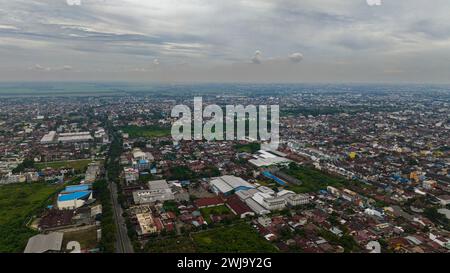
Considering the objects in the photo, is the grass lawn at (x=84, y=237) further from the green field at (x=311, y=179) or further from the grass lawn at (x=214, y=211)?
the green field at (x=311, y=179)

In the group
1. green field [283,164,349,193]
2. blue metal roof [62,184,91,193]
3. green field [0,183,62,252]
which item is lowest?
green field [0,183,62,252]

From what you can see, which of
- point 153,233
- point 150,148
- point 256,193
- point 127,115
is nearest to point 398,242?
point 256,193

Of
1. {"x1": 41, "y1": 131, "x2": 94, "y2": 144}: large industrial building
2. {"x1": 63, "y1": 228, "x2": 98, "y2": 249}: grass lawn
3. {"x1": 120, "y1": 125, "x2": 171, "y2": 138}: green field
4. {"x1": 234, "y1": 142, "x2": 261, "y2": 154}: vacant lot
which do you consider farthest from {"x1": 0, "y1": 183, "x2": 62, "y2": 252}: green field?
{"x1": 120, "y1": 125, "x2": 171, "y2": 138}: green field

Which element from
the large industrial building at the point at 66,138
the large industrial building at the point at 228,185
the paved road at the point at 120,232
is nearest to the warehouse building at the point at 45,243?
the paved road at the point at 120,232

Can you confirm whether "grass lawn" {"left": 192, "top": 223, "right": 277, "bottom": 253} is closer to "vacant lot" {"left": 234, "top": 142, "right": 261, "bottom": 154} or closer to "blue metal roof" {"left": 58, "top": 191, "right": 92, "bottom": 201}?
"blue metal roof" {"left": 58, "top": 191, "right": 92, "bottom": 201}

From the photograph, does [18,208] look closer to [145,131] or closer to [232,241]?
[232,241]
